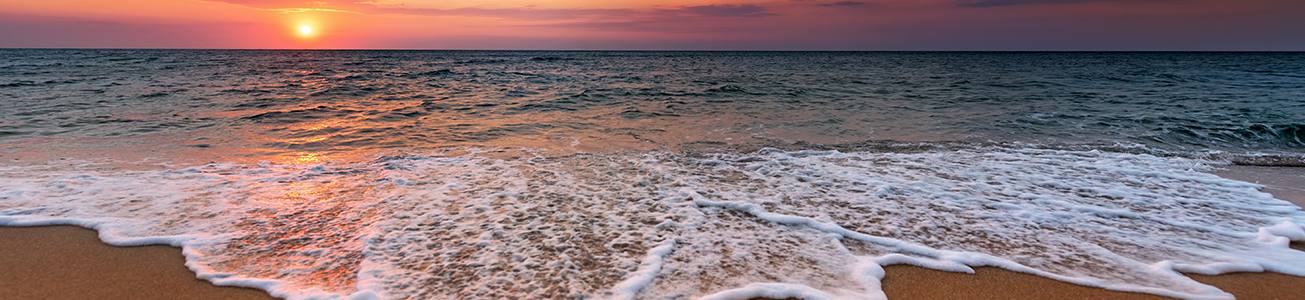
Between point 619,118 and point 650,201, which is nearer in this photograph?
point 650,201

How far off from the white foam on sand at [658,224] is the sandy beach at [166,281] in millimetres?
97

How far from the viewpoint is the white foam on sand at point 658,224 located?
2.89m

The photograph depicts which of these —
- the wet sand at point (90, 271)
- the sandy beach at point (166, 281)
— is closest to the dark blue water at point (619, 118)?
the wet sand at point (90, 271)

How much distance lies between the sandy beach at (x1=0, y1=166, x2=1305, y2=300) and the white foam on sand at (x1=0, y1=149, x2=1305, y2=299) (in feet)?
0.32

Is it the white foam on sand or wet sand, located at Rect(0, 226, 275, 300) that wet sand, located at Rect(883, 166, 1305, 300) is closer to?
the white foam on sand

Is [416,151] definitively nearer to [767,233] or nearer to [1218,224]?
[767,233]

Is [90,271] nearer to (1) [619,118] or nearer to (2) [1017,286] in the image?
(2) [1017,286]

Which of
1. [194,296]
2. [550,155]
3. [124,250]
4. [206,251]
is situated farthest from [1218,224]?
[124,250]

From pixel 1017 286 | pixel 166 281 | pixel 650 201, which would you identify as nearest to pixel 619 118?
pixel 650 201

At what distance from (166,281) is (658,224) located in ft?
9.02

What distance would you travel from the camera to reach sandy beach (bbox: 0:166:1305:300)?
2.69 metres

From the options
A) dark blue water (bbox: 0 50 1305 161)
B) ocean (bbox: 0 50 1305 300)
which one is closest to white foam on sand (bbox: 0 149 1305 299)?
Result: ocean (bbox: 0 50 1305 300)

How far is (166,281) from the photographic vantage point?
2805 mm

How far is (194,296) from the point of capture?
8.71 ft
